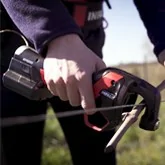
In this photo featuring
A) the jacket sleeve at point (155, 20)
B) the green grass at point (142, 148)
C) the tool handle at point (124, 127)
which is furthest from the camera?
the green grass at point (142, 148)

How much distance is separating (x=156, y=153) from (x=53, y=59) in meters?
1.89

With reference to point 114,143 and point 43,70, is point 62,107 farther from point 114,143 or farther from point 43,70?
point 114,143

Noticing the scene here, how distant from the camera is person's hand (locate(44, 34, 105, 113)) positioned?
0.85 meters

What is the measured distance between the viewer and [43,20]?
0.89 metres

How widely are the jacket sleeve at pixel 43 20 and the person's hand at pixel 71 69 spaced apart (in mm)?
14

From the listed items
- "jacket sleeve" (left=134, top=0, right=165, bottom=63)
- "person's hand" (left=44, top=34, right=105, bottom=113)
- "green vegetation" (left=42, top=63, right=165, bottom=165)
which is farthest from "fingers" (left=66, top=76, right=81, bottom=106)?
"green vegetation" (left=42, top=63, right=165, bottom=165)

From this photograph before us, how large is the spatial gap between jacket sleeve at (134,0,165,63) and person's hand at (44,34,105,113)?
24 cm

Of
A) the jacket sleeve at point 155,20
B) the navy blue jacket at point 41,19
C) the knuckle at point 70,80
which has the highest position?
the navy blue jacket at point 41,19

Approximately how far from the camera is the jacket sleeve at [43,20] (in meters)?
0.88

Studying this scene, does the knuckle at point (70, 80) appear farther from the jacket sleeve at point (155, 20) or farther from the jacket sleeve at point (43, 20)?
the jacket sleeve at point (155, 20)

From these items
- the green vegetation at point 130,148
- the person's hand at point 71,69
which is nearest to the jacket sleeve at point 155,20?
the person's hand at point 71,69

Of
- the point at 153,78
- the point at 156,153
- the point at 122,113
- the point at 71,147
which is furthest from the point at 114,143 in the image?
the point at 153,78

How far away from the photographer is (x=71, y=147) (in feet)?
4.66

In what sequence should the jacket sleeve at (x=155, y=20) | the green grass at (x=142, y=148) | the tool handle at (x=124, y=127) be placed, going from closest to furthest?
the tool handle at (x=124, y=127), the jacket sleeve at (x=155, y=20), the green grass at (x=142, y=148)
